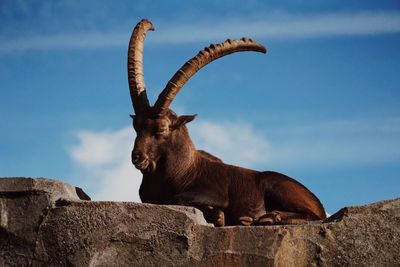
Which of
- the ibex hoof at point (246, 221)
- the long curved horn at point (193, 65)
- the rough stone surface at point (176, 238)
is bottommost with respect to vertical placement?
the rough stone surface at point (176, 238)

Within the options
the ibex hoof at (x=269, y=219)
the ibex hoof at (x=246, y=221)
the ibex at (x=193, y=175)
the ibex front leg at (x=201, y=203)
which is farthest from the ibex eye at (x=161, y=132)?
the ibex hoof at (x=269, y=219)

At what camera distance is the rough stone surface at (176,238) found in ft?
28.7

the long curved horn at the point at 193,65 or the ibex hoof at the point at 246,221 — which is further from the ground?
the long curved horn at the point at 193,65

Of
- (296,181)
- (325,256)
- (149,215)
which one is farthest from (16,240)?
(296,181)

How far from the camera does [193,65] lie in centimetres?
1216

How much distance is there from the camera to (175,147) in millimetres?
12242

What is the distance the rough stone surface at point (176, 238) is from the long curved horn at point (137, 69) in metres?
3.28

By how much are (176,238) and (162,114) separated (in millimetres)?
3406

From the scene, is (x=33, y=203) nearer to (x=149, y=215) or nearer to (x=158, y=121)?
(x=149, y=215)

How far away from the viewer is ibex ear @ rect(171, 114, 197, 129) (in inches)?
479

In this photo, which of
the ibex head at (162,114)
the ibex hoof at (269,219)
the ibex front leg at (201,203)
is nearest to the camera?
the ibex hoof at (269,219)

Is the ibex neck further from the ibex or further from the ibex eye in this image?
the ibex eye

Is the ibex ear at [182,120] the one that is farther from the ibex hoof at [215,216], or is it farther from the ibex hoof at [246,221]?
the ibex hoof at [246,221]

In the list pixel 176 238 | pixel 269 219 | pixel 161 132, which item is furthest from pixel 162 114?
pixel 176 238
